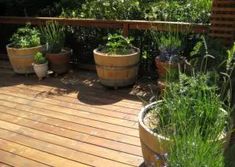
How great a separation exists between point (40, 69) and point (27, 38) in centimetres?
63

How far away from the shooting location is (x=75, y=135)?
3.51 m

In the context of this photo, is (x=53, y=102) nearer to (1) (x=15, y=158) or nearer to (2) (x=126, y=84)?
(2) (x=126, y=84)

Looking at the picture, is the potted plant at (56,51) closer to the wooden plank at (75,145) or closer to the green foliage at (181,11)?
the green foliage at (181,11)

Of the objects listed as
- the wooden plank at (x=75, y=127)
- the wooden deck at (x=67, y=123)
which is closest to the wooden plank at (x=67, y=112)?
the wooden deck at (x=67, y=123)

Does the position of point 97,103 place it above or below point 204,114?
below

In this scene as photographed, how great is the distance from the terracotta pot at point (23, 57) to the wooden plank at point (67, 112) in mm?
785

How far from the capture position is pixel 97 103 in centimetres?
430

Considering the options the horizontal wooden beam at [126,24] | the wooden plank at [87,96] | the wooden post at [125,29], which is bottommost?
the wooden plank at [87,96]

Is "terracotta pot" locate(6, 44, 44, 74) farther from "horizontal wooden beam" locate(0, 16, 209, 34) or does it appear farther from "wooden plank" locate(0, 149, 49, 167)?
"wooden plank" locate(0, 149, 49, 167)

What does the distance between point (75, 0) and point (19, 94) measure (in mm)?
2349

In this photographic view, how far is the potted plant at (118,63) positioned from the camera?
4.52 metres

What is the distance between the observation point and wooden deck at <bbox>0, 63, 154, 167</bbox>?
3107mm

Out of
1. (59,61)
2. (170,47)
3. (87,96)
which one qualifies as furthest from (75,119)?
(59,61)

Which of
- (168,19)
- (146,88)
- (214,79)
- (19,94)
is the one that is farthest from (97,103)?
(214,79)
